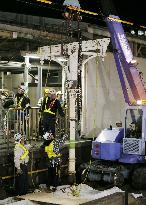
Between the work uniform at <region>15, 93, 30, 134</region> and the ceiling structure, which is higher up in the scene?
the ceiling structure

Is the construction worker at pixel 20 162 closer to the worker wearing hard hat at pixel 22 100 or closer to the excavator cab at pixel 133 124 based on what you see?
the worker wearing hard hat at pixel 22 100

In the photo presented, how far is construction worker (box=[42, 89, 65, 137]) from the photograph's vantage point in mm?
13711

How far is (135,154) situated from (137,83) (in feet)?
9.45

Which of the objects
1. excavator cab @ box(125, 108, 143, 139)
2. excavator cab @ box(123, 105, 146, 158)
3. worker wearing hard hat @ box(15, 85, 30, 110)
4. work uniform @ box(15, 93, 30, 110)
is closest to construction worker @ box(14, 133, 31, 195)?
worker wearing hard hat @ box(15, 85, 30, 110)

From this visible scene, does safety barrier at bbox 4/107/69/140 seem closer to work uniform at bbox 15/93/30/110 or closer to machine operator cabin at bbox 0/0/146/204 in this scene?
machine operator cabin at bbox 0/0/146/204

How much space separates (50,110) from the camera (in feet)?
45.5

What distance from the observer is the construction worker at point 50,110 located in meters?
13.7

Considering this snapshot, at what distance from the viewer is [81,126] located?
17.0 m

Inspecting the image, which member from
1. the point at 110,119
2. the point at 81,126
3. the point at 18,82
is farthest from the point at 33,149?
the point at 18,82

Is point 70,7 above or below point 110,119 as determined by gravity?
above

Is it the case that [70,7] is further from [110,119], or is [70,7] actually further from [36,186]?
[110,119]

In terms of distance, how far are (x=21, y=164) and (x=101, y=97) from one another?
777 centimetres

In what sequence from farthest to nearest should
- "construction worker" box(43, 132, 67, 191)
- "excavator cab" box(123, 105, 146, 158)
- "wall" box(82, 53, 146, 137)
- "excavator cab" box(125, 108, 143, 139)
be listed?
"wall" box(82, 53, 146, 137), "excavator cab" box(125, 108, 143, 139), "excavator cab" box(123, 105, 146, 158), "construction worker" box(43, 132, 67, 191)

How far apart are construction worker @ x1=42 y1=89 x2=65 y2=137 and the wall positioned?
3.27 metres
